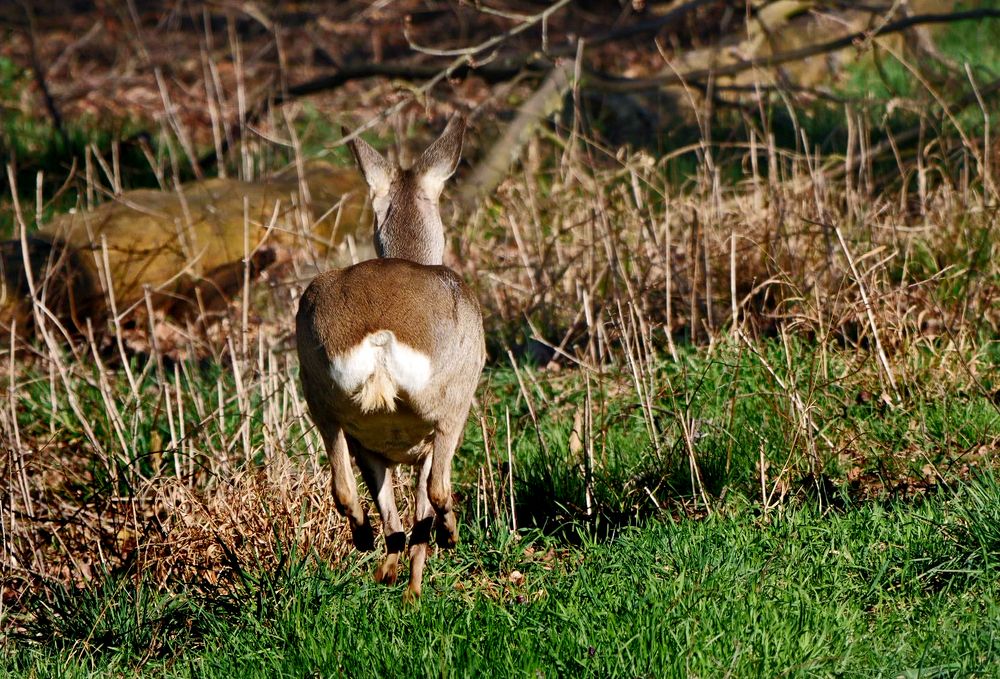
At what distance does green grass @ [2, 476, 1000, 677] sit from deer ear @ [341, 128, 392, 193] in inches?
55.2

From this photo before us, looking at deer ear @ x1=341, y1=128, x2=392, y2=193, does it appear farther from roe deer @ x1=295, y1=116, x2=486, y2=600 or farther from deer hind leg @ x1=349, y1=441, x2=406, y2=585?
deer hind leg @ x1=349, y1=441, x2=406, y2=585

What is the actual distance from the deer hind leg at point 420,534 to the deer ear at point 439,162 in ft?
3.74

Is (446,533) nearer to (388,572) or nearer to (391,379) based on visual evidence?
(388,572)

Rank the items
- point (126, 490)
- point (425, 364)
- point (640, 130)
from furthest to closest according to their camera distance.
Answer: point (640, 130), point (126, 490), point (425, 364)

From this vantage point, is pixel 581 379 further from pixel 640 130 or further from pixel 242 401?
pixel 640 130

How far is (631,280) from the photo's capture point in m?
6.35

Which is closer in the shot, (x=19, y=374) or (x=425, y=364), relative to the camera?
(x=425, y=364)

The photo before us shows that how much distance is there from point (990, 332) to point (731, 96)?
19.1 ft

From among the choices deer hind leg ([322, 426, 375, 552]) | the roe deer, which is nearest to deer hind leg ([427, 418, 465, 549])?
the roe deer

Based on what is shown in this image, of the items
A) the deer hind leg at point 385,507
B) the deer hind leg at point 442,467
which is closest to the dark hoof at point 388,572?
the deer hind leg at point 385,507

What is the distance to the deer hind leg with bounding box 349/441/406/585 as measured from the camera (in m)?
4.28

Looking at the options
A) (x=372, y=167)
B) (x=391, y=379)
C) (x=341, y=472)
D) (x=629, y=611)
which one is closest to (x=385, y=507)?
(x=341, y=472)

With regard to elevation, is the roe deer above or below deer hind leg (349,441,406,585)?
above

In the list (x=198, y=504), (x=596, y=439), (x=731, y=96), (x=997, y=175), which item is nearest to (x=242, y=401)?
(x=198, y=504)
